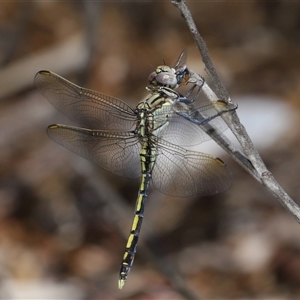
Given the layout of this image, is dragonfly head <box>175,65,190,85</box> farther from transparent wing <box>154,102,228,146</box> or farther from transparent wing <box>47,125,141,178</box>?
transparent wing <box>47,125,141,178</box>

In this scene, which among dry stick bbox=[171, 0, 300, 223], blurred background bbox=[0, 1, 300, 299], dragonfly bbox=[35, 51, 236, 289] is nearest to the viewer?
dry stick bbox=[171, 0, 300, 223]

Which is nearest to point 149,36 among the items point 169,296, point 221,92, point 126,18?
point 126,18

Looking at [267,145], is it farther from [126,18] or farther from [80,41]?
[126,18]

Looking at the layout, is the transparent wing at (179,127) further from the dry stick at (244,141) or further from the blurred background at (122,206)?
the blurred background at (122,206)

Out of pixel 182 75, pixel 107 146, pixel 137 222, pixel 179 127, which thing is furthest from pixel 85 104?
pixel 182 75

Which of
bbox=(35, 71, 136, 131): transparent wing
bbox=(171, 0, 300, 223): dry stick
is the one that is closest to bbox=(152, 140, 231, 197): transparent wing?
bbox=(35, 71, 136, 131): transparent wing

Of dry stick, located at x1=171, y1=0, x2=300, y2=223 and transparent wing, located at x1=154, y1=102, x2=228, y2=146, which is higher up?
transparent wing, located at x1=154, y1=102, x2=228, y2=146

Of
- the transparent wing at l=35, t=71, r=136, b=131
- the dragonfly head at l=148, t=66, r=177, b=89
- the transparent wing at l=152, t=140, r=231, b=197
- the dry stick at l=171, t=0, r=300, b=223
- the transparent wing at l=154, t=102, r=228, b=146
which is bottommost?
the dry stick at l=171, t=0, r=300, b=223
